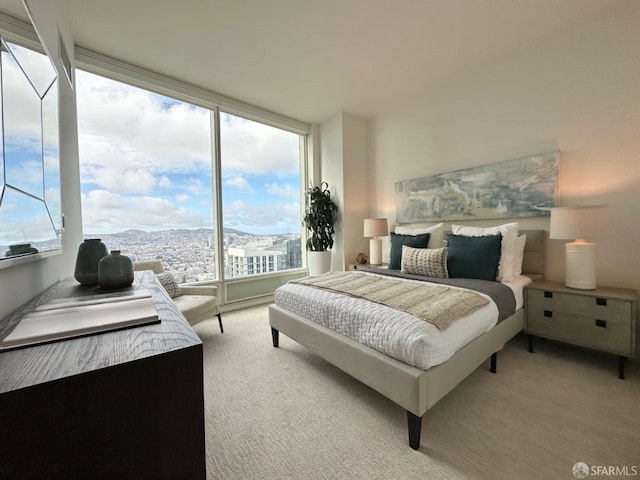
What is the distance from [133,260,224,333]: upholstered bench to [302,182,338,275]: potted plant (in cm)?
173

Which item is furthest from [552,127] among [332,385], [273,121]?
[273,121]

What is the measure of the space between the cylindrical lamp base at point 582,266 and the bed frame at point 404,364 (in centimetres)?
48

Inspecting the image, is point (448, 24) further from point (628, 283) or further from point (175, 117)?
point (175, 117)

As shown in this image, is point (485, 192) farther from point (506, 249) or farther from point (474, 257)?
point (474, 257)

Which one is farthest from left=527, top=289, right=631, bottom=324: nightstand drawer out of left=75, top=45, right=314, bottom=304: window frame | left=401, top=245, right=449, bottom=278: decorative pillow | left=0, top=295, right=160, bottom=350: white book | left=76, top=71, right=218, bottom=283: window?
left=76, top=71, right=218, bottom=283: window

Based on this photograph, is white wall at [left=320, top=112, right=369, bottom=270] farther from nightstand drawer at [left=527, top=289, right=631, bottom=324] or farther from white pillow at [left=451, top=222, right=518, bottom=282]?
nightstand drawer at [left=527, top=289, right=631, bottom=324]

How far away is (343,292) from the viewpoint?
2098mm

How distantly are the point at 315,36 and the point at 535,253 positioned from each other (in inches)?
123

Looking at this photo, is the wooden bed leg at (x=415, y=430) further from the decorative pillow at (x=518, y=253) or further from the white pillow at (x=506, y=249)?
the decorative pillow at (x=518, y=253)

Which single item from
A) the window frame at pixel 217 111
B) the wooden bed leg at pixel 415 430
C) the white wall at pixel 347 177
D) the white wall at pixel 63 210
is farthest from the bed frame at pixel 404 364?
the white wall at pixel 347 177

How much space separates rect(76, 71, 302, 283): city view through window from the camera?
9.20 feet

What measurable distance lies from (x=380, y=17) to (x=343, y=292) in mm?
2448

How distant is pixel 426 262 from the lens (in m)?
2.65

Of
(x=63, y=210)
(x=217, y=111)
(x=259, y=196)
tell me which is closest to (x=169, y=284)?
(x=63, y=210)
